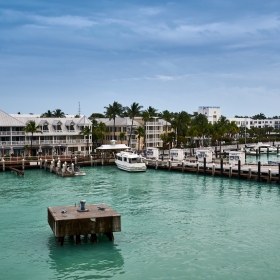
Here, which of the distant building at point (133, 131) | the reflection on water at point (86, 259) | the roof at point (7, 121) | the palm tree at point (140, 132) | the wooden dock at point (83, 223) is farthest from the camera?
the distant building at point (133, 131)

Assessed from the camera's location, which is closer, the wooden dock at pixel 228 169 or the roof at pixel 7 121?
the wooden dock at pixel 228 169

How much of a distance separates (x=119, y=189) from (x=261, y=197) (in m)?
19.0

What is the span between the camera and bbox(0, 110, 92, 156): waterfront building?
9844 centimetres

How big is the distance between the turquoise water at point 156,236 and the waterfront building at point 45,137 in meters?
38.0

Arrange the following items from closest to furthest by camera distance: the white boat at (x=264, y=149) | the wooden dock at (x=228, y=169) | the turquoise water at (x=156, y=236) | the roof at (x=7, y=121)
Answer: the turquoise water at (x=156, y=236) < the wooden dock at (x=228, y=169) < the roof at (x=7, y=121) < the white boat at (x=264, y=149)

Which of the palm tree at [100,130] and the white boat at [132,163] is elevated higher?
the palm tree at [100,130]

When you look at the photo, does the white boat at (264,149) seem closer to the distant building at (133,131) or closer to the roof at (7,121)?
the distant building at (133,131)

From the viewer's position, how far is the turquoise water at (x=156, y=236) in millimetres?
27781

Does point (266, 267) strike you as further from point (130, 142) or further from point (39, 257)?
point (130, 142)

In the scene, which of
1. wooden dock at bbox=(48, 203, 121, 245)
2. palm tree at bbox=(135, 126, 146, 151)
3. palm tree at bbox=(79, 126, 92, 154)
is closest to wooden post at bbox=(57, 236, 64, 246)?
wooden dock at bbox=(48, 203, 121, 245)

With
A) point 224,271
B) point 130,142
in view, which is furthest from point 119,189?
point 130,142

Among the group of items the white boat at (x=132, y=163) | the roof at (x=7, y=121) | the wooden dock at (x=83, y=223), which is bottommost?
the wooden dock at (x=83, y=223)

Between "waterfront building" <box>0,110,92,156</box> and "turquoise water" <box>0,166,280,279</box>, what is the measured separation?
125 ft

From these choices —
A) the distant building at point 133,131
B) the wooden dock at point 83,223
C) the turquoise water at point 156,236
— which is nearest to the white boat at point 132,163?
the turquoise water at point 156,236
